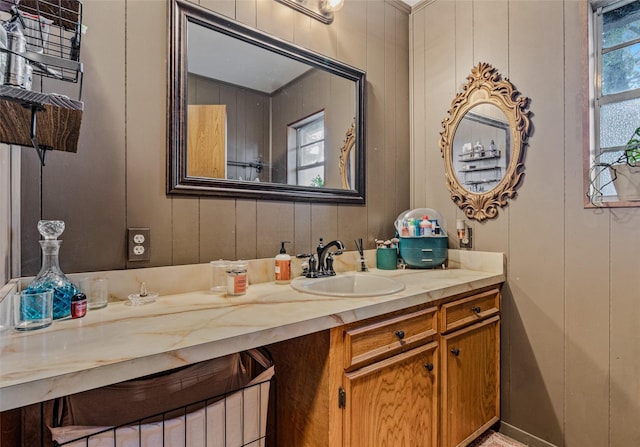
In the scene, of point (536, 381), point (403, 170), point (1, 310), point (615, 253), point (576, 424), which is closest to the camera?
point (1, 310)

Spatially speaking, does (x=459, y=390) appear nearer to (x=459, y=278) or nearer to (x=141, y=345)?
(x=459, y=278)

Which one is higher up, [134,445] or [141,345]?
[141,345]

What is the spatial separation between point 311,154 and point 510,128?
3.54ft

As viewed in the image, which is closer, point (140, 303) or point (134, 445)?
point (134, 445)

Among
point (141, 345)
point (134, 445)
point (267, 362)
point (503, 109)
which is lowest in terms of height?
point (134, 445)

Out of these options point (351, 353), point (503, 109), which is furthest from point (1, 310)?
point (503, 109)

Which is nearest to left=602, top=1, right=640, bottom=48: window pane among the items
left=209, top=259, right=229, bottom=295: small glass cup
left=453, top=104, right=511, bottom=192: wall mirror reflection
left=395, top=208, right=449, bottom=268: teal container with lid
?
left=453, top=104, right=511, bottom=192: wall mirror reflection

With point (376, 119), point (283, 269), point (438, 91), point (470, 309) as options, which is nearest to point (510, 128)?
point (438, 91)

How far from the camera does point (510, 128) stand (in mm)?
1796

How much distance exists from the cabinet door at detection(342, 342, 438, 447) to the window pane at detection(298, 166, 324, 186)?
3.11ft

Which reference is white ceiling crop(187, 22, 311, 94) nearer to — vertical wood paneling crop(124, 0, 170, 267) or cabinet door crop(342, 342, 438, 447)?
vertical wood paneling crop(124, 0, 170, 267)

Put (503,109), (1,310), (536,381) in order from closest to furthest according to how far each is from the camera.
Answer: (1,310), (536,381), (503,109)

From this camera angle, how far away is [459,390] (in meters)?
1.52

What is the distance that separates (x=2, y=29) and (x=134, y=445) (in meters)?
1.03
